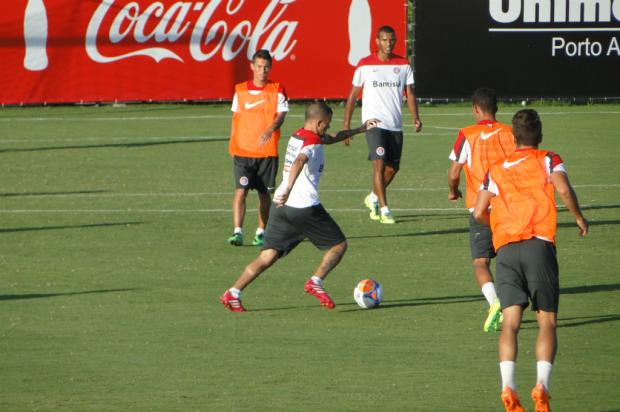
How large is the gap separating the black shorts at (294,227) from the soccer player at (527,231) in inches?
112

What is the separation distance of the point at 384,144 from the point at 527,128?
8206 millimetres

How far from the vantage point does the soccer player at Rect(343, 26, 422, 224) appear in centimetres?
1678

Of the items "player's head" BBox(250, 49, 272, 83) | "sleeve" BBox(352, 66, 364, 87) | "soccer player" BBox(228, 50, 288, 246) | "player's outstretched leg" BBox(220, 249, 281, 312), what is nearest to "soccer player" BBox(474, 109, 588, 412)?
"player's outstretched leg" BBox(220, 249, 281, 312)

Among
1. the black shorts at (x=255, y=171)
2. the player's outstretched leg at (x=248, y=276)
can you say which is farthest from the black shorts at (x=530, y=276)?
the black shorts at (x=255, y=171)

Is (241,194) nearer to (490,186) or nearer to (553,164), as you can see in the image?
(490,186)

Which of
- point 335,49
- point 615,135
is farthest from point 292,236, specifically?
point 335,49

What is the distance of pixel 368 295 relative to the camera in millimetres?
11594

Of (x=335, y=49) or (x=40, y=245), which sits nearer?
(x=40, y=245)

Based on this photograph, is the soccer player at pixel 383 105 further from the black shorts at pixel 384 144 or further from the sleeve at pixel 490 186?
the sleeve at pixel 490 186

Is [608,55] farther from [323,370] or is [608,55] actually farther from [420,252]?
[323,370]

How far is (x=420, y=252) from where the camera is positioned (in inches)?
570

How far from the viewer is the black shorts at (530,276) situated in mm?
8508

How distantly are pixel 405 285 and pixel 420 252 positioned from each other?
181 cm

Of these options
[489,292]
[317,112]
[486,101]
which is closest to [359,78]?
[317,112]
